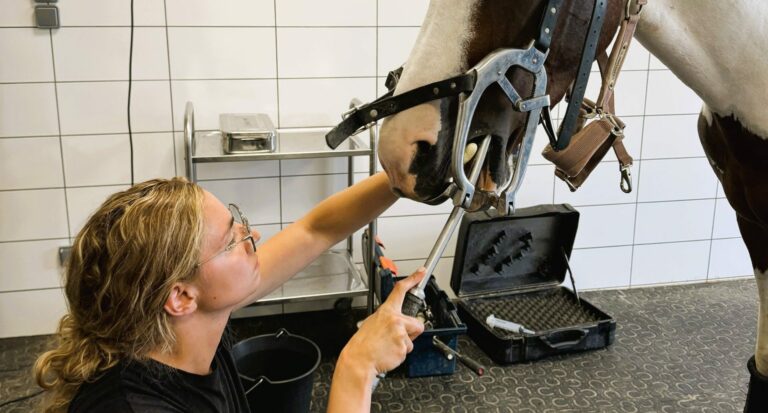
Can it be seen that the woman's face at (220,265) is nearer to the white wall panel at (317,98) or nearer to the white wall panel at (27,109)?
the white wall panel at (317,98)

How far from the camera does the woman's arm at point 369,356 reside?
1046 mm

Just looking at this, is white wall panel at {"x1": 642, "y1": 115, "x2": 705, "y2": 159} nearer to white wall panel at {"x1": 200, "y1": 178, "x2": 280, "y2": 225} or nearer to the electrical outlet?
white wall panel at {"x1": 200, "y1": 178, "x2": 280, "y2": 225}

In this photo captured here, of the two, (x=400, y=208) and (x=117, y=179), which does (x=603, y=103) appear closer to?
(x=400, y=208)

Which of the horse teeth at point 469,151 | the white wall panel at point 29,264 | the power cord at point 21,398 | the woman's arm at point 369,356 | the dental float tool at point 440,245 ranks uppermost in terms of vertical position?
the horse teeth at point 469,151

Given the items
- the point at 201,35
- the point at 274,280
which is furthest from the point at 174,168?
the point at 274,280

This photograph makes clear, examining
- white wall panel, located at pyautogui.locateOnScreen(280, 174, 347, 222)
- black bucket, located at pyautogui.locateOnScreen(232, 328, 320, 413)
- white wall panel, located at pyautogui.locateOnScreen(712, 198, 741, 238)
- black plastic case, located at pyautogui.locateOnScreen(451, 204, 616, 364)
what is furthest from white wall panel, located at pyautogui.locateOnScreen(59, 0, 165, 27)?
white wall panel, located at pyautogui.locateOnScreen(712, 198, 741, 238)

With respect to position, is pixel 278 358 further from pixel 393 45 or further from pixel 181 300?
pixel 393 45

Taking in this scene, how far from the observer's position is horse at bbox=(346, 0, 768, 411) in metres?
0.98

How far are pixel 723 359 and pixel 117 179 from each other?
7.59 feet

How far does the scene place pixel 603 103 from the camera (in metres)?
1.14

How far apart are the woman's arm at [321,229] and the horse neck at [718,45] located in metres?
0.60

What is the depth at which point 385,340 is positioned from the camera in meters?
1.05

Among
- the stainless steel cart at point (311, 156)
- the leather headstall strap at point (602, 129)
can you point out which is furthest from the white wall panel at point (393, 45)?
the leather headstall strap at point (602, 129)

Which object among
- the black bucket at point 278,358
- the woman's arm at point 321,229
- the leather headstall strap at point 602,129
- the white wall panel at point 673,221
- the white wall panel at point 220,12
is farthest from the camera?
the white wall panel at point 673,221
